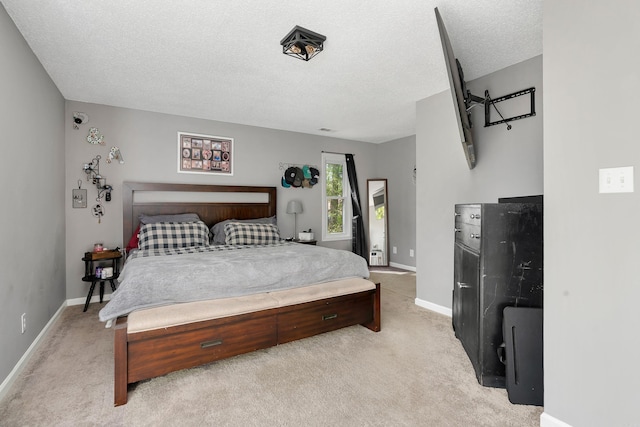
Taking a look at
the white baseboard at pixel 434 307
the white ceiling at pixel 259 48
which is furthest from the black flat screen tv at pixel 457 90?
the white baseboard at pixel 434 307

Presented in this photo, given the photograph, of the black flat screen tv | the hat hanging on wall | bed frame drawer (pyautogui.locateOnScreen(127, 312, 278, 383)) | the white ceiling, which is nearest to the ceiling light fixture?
the white ceiling

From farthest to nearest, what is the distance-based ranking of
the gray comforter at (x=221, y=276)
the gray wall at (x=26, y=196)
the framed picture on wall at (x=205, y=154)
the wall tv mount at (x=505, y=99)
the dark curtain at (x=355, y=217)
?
1. the dark curtain at (x=355, y=217)
2. the framed picture on wall at (x=205, y=154)
3. the wall tv mount at (x=505, y=99)
4. the gray comforter at (x=221, y=276)
5. the gray wall at (x=26, y=196)

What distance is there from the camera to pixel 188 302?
7.45 feet

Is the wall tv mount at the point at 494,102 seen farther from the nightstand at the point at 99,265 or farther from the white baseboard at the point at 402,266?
the nightstand at the point at 99,265

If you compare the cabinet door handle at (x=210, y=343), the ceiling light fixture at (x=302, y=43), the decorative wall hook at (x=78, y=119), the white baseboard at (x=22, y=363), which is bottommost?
the white baseboard at (x=22, y=363)

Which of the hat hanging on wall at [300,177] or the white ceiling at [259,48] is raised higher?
the white ceiling at [259,48]

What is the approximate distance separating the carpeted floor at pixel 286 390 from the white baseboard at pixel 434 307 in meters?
0.65

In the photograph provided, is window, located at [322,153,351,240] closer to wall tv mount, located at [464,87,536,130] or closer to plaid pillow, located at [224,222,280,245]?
plaid pillow, located at [224,222,280,245]

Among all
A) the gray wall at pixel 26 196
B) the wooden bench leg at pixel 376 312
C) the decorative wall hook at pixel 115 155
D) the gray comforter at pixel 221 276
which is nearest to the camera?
the gray wall at pixel 26 196

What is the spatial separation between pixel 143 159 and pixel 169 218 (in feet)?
2.87
